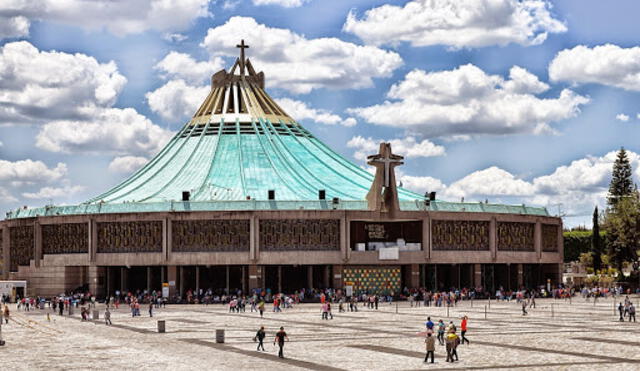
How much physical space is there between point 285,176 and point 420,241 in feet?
51.2

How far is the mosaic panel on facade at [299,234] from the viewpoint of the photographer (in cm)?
8900

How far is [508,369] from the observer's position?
112 feet

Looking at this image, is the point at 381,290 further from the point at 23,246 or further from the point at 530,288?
the point at 23,246

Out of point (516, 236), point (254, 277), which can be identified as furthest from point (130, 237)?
point (516, 236)

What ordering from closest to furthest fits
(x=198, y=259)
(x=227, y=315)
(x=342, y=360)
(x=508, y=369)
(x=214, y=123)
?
(x=508, y=369) < (x=342, y=360) < (x=227, y=315) < (x=198, y=259) < (x=214, y=123)

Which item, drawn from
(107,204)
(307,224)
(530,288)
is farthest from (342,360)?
(530,288)

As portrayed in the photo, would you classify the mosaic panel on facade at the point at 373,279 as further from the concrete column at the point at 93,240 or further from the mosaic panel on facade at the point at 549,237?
the concrete column at the point at 93,240

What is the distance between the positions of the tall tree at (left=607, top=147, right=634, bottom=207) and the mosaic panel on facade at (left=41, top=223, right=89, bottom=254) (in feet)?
236

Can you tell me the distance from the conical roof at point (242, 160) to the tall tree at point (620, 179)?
44468 mm

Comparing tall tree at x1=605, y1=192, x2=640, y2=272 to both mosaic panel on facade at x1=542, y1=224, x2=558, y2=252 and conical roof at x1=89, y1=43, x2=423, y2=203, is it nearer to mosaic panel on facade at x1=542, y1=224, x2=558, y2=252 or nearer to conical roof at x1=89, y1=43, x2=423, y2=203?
mosaic panel on facade at x1=542, y1=224, x2=558, y2=252

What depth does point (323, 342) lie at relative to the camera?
44.7 metres

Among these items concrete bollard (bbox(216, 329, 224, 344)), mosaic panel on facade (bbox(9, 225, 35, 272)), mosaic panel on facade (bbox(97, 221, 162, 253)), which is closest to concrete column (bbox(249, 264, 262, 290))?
mosaic panel on facade (bbox(97, 221, 162, 253))

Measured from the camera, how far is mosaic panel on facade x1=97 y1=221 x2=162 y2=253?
89.6 metres

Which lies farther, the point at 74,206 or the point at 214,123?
the point at 214,123
